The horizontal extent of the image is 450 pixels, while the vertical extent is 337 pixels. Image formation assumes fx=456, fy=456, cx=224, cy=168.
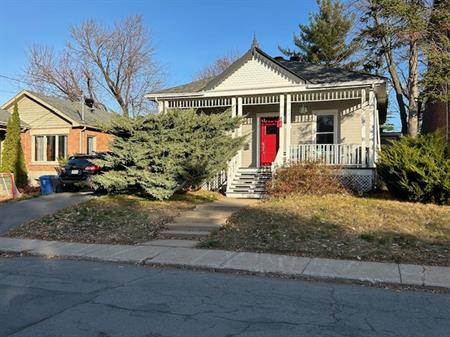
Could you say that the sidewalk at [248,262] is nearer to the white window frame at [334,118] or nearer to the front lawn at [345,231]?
the front lawn at [345,231]

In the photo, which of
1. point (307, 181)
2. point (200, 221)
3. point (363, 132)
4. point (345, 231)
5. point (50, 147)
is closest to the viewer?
point (345, 231)

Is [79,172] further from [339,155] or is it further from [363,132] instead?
[363,132]

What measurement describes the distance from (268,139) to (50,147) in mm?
13809

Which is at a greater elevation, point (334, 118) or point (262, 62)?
point (262, 62)

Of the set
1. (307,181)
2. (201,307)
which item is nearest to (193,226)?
(307,181)

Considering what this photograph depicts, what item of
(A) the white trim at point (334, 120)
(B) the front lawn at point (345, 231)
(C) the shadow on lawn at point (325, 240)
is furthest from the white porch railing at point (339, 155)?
(C) the shadow on lawn at point (325, 240)

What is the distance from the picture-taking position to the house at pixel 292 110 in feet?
52.6

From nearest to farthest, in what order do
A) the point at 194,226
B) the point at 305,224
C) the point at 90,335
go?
1. the point at 90,335
2. the point at 305,224
3. the point at 194,226

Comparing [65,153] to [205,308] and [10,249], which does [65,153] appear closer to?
[10,249]

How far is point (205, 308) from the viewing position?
5.52m

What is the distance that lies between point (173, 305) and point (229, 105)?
13590 millimetres

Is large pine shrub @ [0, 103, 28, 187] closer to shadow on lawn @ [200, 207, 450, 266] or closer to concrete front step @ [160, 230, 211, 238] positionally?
concrete front step @ [160, 230, 211, 238]

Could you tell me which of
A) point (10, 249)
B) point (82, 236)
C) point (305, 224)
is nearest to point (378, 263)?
point (305, 224)

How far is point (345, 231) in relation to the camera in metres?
9.72
